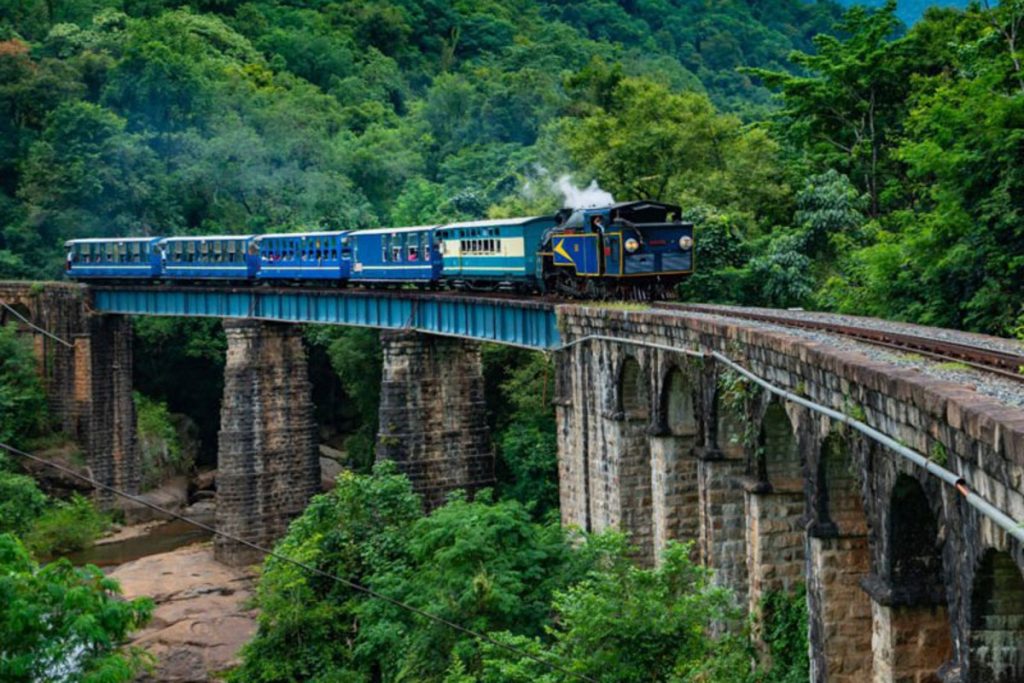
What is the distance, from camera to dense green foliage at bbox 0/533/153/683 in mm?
17516

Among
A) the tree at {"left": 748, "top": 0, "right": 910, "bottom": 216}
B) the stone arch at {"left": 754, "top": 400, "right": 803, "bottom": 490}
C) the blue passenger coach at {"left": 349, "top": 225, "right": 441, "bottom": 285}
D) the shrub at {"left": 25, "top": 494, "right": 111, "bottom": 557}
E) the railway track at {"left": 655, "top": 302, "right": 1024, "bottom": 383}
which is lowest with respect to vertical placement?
the shrub at {"left": 25, "top": 494, "right": 111, "bottom": 557}

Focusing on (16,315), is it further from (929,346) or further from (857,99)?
(929,346)

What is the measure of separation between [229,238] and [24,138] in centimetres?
2359

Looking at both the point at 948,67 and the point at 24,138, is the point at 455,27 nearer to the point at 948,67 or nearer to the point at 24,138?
the point at 24,138

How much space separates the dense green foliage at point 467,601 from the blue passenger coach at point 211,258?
13157 millimetres

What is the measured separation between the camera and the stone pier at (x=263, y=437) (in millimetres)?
43062

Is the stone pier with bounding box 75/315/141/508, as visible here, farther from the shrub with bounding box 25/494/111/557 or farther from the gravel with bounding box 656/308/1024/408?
the gravel with bounding box 656/308/1024/408

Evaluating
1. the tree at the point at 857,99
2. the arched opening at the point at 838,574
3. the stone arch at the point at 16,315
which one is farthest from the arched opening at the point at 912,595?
the stone arch at the point at 16,315

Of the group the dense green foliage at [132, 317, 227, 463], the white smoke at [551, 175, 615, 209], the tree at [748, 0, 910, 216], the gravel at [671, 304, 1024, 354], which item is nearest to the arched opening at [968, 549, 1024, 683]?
the gravel at [671, 304, 1024, 354]

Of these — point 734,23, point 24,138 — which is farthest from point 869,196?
point 734,23

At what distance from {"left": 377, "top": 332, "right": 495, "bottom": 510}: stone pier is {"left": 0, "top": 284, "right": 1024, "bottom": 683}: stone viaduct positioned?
0.05 meters

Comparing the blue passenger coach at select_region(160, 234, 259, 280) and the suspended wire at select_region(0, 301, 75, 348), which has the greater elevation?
the blue passenger coach at select_region(160, 234, 259, 280)

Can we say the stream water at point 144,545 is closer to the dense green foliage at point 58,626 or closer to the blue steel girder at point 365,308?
the blue steel girder at point 365,308

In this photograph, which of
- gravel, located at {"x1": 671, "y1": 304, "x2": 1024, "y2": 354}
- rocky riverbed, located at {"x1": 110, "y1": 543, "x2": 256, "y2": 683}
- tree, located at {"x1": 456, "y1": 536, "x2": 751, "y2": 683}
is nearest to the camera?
gravel, located at {"x1": 671, "y1": 304, "x2": 1024, "y2": 354}
